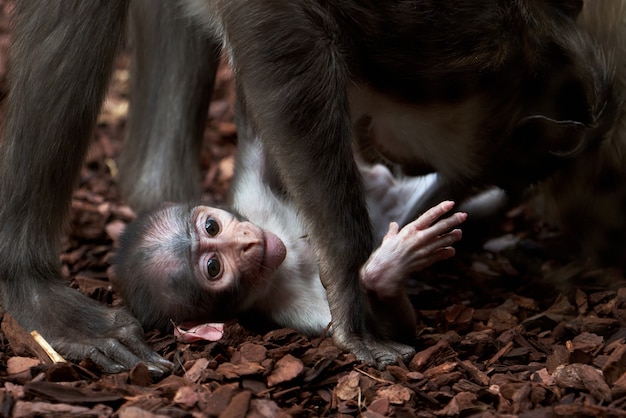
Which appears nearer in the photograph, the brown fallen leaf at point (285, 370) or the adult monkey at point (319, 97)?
the brown fallen leaf at point (285, 370)

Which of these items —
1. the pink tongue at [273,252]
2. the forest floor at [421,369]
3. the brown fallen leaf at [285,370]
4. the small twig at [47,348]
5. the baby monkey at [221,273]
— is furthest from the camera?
the pink tongue at [273,252]

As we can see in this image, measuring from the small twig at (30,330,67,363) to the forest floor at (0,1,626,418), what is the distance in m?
0.05

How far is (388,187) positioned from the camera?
568 cm

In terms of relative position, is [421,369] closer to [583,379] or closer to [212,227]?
[583,379]

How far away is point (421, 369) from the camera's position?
12.9 feet

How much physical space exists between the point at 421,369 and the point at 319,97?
1.19 m

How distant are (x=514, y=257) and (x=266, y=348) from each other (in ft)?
7.14

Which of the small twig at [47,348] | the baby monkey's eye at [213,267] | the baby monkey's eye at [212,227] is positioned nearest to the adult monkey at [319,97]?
the small twig at [47,348]

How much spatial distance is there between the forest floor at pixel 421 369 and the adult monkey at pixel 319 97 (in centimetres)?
17

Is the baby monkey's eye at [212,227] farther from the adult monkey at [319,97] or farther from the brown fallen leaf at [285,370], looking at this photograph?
the brown fallen leaf at [285,370]

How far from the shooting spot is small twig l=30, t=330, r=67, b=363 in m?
3.86

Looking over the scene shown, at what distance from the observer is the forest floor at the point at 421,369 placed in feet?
11.4

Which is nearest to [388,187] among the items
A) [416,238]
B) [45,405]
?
[416,238]

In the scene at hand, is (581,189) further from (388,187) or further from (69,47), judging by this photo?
(69,47)
